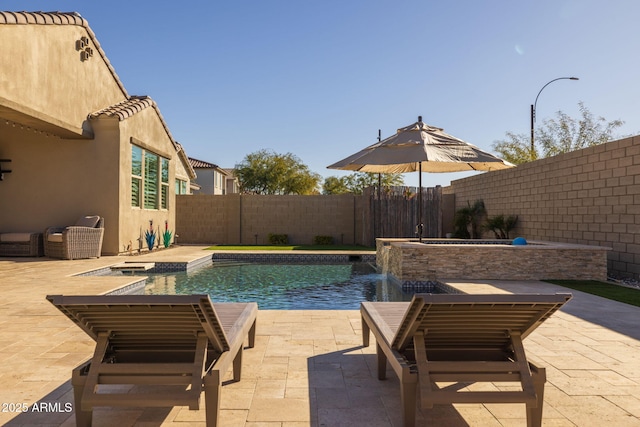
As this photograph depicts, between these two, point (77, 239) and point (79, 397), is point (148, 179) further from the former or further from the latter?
point (79, 397)

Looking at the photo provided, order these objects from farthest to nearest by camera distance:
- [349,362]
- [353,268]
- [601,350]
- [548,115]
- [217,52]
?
1. [548,115]
2. [217,52]
3. [353,268]
4. [601,350]
5. [349,362]

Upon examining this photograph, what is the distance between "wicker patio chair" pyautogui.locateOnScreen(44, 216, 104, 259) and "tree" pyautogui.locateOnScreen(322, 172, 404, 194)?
73.4ft

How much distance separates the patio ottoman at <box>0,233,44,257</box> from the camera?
36.5 ft

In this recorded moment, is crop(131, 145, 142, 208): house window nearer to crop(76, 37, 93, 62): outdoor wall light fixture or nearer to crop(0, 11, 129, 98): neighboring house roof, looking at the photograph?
crop(0, 11, 129, 98): neighboring house roof

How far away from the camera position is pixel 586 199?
9.38 meters

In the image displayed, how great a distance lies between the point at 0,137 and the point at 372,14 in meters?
10.6

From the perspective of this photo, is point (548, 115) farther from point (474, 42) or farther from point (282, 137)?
point (282, 137)

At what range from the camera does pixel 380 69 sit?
13.8 metres

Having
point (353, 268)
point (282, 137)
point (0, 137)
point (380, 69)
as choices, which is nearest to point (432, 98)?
point (380, 69)

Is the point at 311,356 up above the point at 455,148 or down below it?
below

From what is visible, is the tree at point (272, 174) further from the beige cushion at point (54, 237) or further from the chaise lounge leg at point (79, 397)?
the chaise lounge leg at point (79, 397)

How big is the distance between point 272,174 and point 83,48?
2622 cm

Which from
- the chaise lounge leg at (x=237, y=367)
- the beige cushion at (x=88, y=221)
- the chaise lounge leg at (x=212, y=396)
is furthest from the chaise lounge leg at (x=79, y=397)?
the beige cushion at (x=88, y=221)

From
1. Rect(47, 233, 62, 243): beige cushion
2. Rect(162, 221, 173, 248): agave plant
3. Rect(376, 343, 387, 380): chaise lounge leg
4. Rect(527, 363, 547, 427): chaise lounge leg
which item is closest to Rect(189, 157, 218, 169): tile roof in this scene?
Rect(162, 221, 173, 248): agave plant
